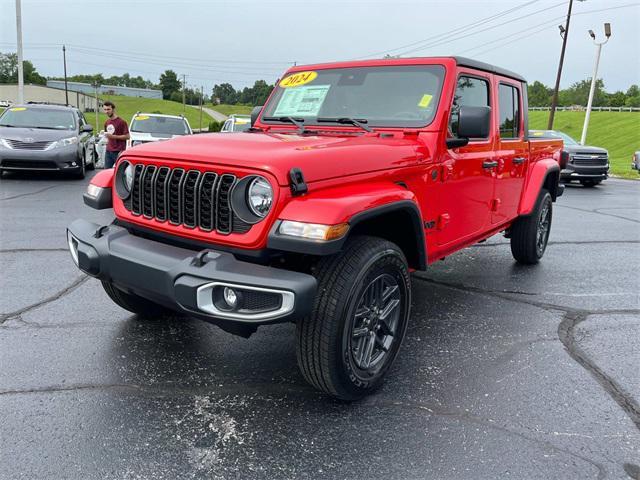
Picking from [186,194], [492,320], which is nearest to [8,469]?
[186,194]

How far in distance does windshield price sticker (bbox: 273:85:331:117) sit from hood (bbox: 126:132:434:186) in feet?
2.17

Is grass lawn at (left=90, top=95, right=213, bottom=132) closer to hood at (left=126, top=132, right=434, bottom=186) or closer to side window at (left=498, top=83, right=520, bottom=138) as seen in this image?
side window at (left=498, top=83, right=520, bottom=138)

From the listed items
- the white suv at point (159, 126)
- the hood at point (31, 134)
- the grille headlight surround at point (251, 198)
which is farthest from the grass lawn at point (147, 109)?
the grille headlight surround at point (251, 198)

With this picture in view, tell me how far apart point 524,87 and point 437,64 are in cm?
199

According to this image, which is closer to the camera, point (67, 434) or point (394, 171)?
point (67, 434)

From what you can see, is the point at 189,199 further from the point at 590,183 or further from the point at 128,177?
the point at 590,183

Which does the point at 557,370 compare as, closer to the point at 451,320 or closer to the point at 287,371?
the point at 451,320

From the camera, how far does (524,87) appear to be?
5.64m

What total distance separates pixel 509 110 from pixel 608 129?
221ft

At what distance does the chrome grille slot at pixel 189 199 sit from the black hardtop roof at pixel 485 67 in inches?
90.2

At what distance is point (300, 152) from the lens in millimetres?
2916

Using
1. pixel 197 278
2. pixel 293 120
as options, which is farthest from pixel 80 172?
pixel 197 278

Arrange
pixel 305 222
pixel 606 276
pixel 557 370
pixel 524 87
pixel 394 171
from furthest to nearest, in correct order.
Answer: pixel 606 276 < pixel 524 87 < pixel 557 370 < pixel 394 171 < pixel 305 222

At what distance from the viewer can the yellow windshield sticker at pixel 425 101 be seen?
3932 mm
